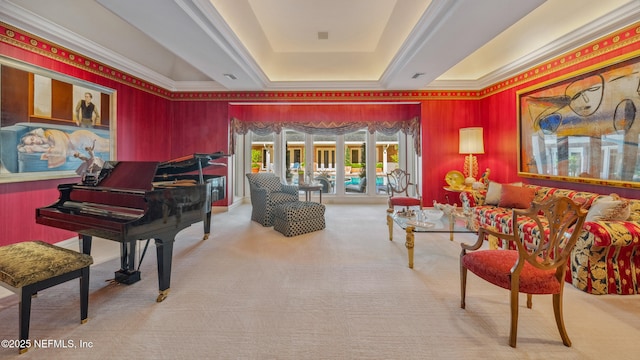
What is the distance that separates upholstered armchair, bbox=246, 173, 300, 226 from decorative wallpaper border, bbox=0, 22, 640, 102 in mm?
2150

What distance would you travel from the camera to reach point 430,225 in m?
3.03

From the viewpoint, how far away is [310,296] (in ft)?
7.50

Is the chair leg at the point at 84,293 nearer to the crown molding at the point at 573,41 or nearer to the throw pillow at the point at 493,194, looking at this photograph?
the throw pillow at the point at 493,194

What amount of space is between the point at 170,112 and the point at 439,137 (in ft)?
20.4

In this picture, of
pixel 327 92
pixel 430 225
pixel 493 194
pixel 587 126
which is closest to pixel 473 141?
pixel 493 194

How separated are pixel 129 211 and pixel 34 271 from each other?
65 centimetres

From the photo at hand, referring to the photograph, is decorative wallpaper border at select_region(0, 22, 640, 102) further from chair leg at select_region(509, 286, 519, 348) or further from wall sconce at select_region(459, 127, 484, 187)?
chair leg at select_region(509, 286, 519, 348)

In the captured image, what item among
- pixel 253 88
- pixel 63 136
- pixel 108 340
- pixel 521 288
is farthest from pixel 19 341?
pixel 253 88

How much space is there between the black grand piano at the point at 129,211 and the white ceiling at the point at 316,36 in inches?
73.5

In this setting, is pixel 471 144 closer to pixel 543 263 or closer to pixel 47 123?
pixel 543 263

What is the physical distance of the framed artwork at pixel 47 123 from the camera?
9.48ft

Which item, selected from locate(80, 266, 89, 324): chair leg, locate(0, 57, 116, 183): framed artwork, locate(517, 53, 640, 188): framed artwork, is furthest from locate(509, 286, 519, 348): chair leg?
locate(0, 57, 116, 183): framed artwork

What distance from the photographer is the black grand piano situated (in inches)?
77.7

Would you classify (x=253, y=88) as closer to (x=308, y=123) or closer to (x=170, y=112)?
(x=308, y=123)
